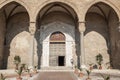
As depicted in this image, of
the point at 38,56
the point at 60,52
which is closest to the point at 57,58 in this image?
the point at 60,52

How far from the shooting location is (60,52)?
21.4 m

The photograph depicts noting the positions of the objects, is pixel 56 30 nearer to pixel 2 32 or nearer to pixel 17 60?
pixel 17 60

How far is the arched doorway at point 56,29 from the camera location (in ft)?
68.7

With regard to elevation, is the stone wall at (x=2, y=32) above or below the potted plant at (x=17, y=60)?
above

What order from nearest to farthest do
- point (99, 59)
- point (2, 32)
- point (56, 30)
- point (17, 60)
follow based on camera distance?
1. point (17, 60)
2. point (99, 59)
3. point (2, 32)
4. point (56, 30)

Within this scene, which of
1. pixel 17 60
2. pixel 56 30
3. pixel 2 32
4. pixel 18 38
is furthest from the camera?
pixel 56 30

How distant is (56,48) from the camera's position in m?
21.6

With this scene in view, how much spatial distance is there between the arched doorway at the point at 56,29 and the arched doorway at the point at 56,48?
113mm

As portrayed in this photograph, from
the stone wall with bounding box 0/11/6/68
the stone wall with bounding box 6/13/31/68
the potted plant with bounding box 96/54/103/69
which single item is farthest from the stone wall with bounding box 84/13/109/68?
the stone wall with bounding box 0/11/6/68

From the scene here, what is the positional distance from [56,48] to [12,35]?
5177 millimetres

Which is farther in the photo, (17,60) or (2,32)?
(2,32)

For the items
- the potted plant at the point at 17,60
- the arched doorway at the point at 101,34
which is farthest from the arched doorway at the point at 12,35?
the arched doorway at the point at 101,34

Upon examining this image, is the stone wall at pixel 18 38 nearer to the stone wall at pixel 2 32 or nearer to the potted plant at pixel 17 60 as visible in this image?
the stone wall at pixel 2 32

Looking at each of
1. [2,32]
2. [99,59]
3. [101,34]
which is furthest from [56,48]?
[2,32]
